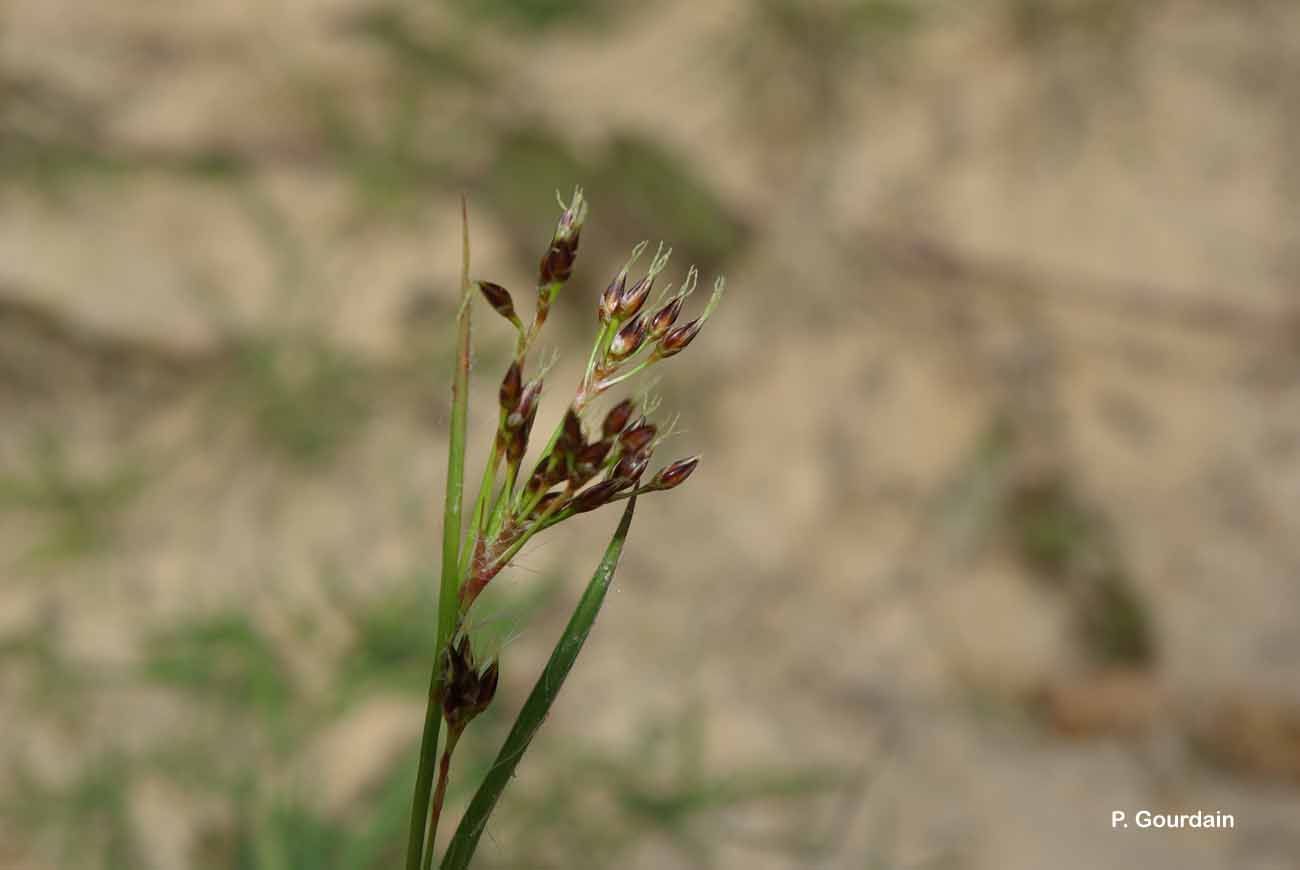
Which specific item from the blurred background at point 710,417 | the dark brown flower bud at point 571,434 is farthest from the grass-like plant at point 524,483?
the blurred background at point 710,417

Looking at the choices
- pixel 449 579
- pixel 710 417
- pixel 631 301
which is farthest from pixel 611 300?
pixel 710 417

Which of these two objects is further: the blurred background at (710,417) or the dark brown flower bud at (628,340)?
the blurred background at (710,417)

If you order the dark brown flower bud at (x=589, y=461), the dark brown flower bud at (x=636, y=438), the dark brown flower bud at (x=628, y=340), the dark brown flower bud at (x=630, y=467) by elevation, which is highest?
the dark brown flower bud at (x=628, y=340)

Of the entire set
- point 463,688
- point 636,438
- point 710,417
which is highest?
point 710,417

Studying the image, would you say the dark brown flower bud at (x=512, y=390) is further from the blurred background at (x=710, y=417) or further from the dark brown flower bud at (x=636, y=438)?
the blurred background at (x=710, y=417)

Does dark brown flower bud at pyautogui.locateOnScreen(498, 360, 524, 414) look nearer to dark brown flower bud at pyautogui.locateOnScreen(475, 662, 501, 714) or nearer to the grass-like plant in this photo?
the grass-like plant

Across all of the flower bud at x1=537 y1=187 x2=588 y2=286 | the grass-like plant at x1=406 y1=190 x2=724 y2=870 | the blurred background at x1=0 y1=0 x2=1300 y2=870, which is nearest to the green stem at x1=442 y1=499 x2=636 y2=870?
the grass-like plant at x1=406 y1=190 x2=724 y2=870

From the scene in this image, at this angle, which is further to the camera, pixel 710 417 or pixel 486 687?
pixel 710 417

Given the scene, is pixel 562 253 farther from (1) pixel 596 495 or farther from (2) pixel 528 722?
(2) pixel 528 722

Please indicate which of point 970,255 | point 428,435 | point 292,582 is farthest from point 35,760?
point 970,255
